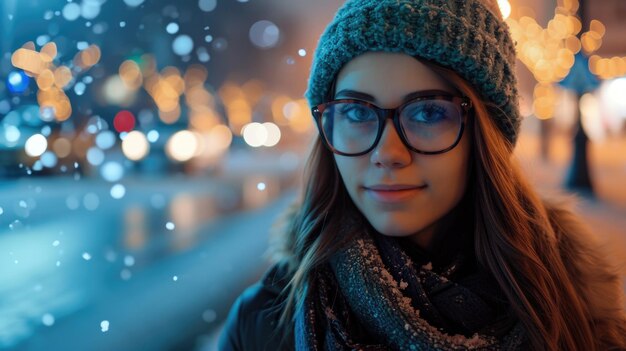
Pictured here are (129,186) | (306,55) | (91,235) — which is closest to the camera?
(306,55)

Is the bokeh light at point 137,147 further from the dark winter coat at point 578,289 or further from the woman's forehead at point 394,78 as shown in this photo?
the woman's forehead at point 394,78

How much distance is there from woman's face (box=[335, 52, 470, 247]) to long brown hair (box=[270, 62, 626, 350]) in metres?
0.06

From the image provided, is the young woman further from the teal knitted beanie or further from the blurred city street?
the blurred city street

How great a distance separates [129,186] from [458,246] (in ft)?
32.2

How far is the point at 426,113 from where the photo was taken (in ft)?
4.58

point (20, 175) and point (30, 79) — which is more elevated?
point (30, 79)

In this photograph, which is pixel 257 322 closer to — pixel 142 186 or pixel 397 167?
pixel 397 167

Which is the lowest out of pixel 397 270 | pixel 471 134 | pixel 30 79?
pixel 397 270

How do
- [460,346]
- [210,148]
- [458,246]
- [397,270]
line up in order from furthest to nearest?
[210,148], [458,246], [397,270], [460,346]

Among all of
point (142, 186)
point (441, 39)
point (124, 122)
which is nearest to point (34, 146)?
point (441, 39)

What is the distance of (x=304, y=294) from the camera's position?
5.06ft

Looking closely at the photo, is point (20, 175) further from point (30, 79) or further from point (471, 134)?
point (471, 134)

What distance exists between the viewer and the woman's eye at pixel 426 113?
139 centimetres

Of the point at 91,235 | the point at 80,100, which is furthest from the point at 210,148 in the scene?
the point at 80,100
